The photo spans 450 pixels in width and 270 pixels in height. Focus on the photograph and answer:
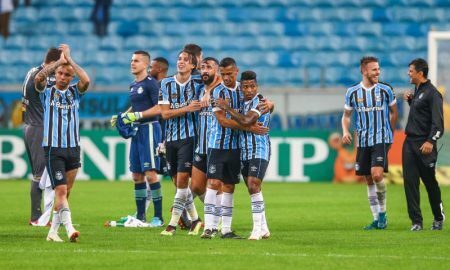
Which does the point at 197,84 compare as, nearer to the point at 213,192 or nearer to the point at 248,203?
the point at 213,192

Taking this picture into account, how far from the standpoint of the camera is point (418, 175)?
1455cm

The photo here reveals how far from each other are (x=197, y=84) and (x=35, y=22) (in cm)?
1743

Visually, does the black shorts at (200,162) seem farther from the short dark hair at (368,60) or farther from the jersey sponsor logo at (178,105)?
the short dark hair at (368,60)

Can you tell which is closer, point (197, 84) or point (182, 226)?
point (197, 84)

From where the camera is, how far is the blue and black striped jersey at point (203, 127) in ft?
43.0

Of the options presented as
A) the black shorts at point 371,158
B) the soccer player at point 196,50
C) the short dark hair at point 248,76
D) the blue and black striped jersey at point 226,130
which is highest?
the soccer player at point 196,50

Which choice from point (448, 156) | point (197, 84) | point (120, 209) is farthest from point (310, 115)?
point (197, 84)

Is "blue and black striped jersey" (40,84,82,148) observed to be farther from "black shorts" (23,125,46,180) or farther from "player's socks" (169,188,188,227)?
"black shorts" (23,125,46,180)

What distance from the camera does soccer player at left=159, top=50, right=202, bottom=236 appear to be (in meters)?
13.2

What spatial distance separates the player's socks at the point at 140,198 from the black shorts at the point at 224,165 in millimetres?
2518

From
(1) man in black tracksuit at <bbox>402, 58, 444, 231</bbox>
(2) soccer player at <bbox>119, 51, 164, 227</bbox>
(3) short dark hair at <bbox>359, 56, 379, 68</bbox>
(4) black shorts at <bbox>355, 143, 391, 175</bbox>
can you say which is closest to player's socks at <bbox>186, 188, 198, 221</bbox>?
(2) soccer player at <bbox>119, 51, 164, 227</bbox>

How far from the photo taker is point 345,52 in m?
28.4

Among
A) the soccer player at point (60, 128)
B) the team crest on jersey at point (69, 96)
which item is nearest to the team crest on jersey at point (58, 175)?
the soccer player at point (60, 128)

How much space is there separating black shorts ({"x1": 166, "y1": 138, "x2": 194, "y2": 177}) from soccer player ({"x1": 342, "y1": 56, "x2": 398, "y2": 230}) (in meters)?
2.36
